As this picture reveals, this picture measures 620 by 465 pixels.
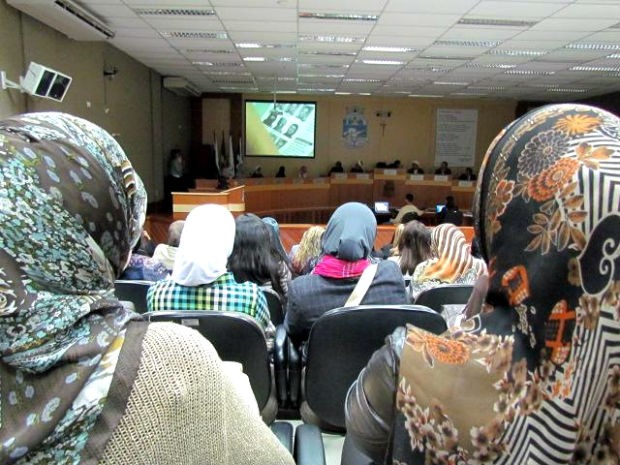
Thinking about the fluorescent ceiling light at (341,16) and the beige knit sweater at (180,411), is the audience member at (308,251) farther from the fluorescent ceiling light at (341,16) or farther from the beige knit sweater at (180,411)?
the fluorescent ceiling light at (341,16)

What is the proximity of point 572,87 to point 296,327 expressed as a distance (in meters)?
11.1

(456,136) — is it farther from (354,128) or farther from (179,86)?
(179,86)

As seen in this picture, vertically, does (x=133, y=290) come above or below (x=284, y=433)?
above

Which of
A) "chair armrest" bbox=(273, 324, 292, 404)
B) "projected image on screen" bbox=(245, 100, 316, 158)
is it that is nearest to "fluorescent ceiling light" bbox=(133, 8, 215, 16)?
"chair armrest" bbox=(273, 324, 292, 404)

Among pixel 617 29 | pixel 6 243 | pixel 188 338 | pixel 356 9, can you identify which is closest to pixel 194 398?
pixel 188 338

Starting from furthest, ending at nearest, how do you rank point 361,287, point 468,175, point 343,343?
point 468,175, point 361,287, point 343,343

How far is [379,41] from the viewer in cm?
643

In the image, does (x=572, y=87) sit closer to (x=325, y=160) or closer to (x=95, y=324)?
(x=325, y=160)

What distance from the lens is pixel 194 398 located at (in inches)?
24.5

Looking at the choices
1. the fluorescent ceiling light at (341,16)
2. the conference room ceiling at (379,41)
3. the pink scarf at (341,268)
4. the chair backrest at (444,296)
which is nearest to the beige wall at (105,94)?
the conference room ceiling at (379,41)

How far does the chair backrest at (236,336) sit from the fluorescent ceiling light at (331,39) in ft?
18.2

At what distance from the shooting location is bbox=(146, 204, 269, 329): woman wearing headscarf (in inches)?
66.9

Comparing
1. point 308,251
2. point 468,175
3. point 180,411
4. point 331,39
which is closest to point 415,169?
point 468,175

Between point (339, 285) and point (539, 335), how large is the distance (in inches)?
57.3
